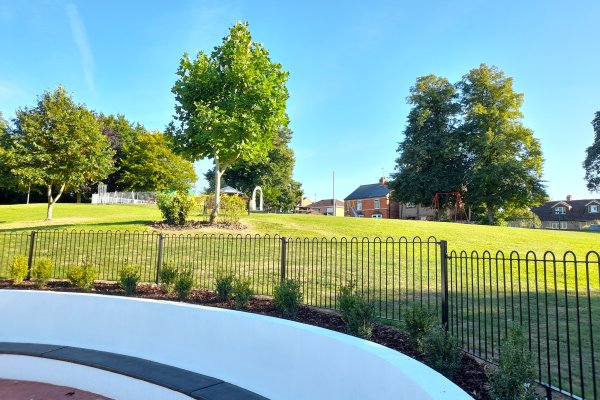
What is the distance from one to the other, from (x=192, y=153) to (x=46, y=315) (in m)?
9.53

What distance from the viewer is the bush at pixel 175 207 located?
46.7 feet

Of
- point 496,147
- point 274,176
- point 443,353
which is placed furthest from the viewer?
point 274,176

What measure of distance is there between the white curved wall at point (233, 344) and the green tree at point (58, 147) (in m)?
13.5

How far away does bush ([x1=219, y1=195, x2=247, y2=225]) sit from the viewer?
48.6ft

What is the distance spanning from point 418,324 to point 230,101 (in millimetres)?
11284

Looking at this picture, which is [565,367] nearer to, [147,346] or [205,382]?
[205,382]

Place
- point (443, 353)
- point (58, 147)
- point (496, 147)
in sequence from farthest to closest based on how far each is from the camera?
point (496, 147)
point (58, 147)
point (443, 353)

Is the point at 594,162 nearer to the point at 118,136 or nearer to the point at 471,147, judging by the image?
the point at 471,147

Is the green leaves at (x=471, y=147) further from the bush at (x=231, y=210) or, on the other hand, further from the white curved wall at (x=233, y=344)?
the white curved wall at (x=233, y=344)

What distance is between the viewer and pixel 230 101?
45.3 ft

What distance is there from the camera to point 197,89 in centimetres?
1419

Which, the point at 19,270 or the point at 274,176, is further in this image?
the point at 274,176

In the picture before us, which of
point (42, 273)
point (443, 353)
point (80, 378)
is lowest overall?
point (80, 378)

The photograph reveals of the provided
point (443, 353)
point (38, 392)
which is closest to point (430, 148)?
point (443, 353)
